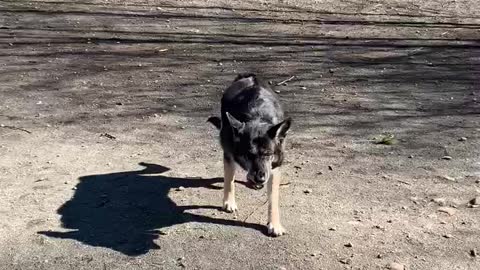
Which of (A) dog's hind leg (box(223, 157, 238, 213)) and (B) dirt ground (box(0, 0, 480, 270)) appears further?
(A) dog's hind leg (box(223, 157, 238, 213))

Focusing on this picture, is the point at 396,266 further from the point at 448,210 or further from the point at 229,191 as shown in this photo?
the point at 229,191

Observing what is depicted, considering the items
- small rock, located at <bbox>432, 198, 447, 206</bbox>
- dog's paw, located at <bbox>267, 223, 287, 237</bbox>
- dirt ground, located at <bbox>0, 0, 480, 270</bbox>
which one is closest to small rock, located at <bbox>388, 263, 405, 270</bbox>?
dirt ground, located at <bbox>0, 0, 480, 270</bbox>

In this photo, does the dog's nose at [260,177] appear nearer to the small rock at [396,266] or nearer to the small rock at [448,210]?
the small rock at [396,266]

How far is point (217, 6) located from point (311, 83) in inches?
199

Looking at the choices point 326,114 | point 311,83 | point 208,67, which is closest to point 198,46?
point 208,67

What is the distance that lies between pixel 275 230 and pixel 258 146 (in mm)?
643

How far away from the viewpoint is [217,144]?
23.3 ft

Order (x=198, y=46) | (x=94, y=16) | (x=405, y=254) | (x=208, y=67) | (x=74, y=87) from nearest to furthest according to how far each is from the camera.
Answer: (x=405, y=254), (x=74, y=87), (x=208, y=67), (x=198, y=46), (x=94, y=16)

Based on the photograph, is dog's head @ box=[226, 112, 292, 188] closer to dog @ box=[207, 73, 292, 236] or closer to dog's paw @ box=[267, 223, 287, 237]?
dog @ box=[207, 73, 292, 236]

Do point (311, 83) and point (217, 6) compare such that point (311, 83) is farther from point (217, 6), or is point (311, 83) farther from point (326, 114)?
point (217, 6)

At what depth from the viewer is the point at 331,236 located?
5.36m

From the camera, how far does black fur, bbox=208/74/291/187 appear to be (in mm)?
5090

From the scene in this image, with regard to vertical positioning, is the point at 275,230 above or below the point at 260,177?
below

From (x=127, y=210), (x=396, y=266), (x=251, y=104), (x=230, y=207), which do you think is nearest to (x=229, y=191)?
(x=230, y=207)
